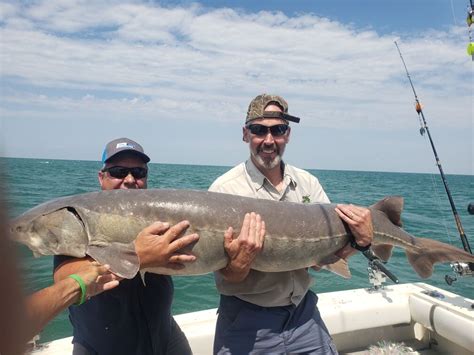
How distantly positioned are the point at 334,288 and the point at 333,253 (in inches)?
272

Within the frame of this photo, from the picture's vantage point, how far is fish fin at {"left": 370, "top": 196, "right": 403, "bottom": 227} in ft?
13.5

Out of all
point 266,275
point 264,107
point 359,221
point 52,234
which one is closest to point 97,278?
point 52,234

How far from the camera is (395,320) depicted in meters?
5.48

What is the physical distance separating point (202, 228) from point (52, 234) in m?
1.10

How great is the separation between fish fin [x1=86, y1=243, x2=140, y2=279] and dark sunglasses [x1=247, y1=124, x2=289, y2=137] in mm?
1639

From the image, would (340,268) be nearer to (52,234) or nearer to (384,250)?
(384,250)

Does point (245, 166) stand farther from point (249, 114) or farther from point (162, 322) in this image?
point (162, 322)

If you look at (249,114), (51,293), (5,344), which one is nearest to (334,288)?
(249,114)

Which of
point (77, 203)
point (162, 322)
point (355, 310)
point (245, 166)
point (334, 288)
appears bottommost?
point (334, 288)

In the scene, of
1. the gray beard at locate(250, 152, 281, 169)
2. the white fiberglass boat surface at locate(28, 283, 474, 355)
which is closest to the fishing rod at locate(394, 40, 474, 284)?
the white fiberglass boat surface at locate(28, 283, 474, 355)

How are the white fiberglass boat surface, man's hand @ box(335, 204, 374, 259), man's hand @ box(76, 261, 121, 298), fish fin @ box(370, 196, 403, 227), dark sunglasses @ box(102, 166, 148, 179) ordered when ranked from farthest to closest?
the white fiberglass boat surface → fish fin @ box(370, 196, 403, 227) → man's hand @ box(335, 204, 374, 259) → dark sunglasses @ box(102, 166, 148, 179) → man's hand @ box(76, 261, 121, 298)

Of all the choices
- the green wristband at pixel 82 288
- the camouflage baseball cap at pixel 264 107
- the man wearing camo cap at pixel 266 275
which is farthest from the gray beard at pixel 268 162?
the green wristband at pixel 82 288

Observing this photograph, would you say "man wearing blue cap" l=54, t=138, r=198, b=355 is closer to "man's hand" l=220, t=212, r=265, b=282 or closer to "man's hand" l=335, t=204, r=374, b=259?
"man's hand" l=220, t=212, r=265, b=282

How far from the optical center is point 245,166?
3877mm
